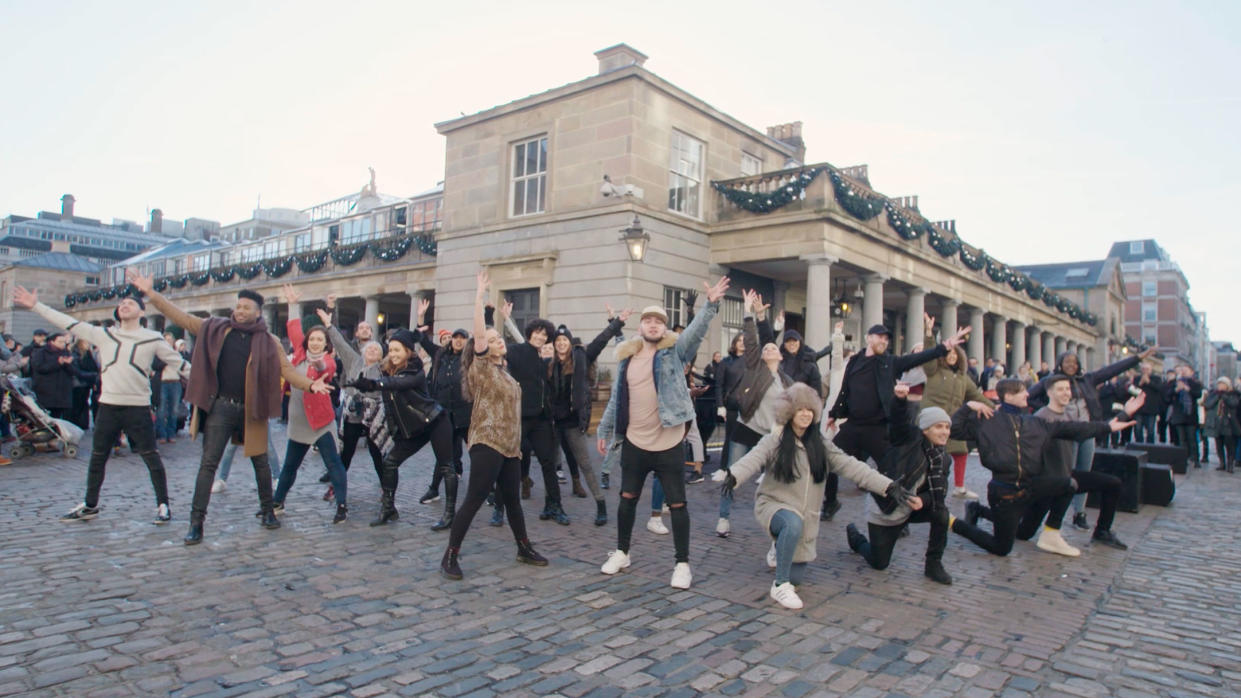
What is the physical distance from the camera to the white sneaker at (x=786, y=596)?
14.8 ft

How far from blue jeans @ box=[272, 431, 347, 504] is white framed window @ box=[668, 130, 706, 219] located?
502 inches

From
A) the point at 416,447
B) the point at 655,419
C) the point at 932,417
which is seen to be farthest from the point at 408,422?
the point at 932,417

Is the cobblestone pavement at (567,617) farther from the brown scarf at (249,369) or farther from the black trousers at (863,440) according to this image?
the brown scarf at (249,369)

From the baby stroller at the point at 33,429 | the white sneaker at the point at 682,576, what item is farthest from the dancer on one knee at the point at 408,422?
the baby stroller at the point at 33,429

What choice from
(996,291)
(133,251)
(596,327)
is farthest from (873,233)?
(133,251)

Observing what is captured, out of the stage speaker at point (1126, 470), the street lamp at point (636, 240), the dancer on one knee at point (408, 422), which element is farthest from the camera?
the street lamp at point (636, 240)

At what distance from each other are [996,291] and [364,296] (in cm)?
2333

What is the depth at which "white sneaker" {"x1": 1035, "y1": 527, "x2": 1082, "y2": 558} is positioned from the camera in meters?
6.14

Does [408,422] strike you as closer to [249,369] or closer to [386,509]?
[386,509]

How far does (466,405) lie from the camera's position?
708 centimetres

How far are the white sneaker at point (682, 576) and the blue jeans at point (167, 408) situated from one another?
10730mm

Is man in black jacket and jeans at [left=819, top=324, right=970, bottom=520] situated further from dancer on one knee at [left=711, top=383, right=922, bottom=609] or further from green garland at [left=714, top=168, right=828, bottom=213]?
green garland at [left=714, top=168, right=828, bottom=213]

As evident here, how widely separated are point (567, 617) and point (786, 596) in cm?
139

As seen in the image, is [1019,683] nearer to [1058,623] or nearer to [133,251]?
[1058,623]
